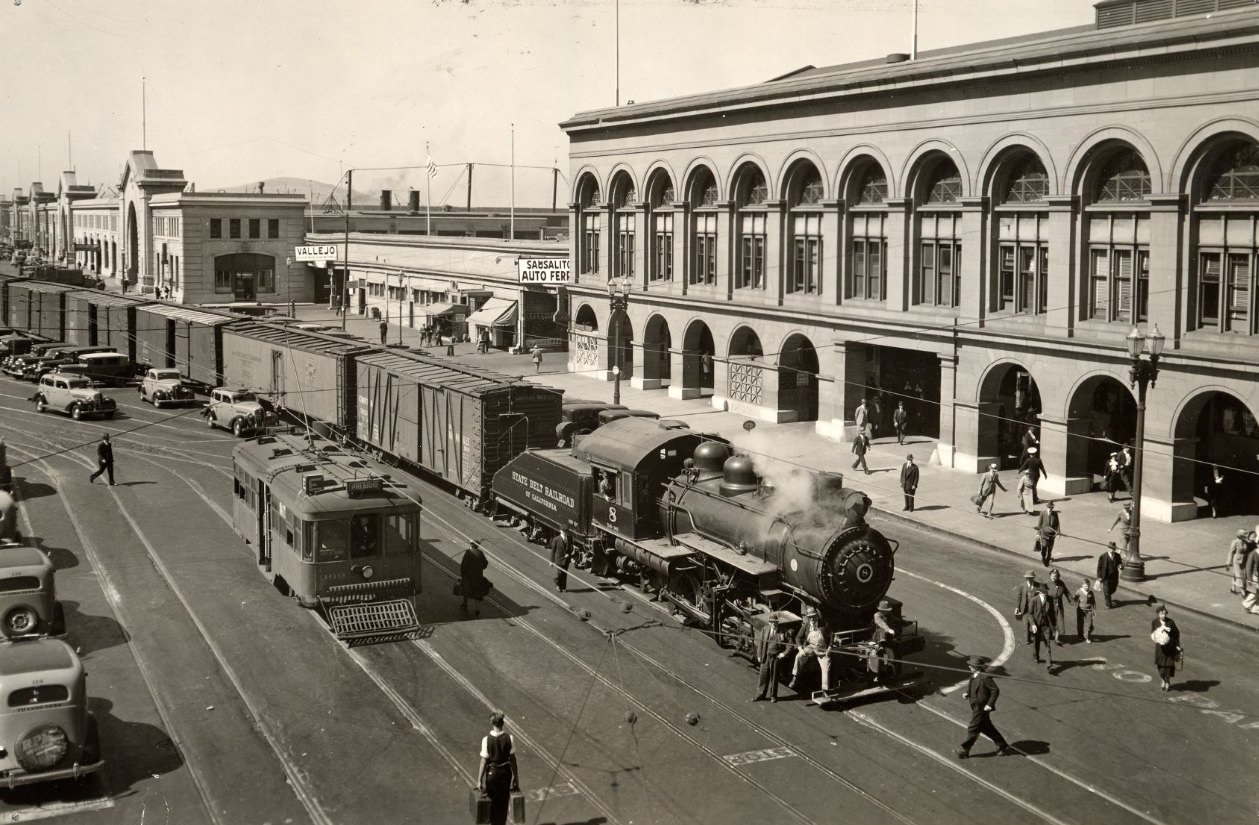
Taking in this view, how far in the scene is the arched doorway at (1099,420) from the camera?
119 feet

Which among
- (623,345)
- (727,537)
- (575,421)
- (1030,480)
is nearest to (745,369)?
(623,345)

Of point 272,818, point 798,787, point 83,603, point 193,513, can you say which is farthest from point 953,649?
point 193,513

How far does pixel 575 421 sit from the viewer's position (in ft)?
107

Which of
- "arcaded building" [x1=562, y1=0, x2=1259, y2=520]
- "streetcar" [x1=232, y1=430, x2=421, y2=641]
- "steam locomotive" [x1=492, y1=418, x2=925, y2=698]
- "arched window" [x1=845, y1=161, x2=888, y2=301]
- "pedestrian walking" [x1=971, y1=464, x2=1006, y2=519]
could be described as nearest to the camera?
"steam locomotive" [x1=492, y1=418, x2=925, y2=698]

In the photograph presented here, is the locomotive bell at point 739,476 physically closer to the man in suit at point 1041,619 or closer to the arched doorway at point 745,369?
the man in suit at point 1041,619

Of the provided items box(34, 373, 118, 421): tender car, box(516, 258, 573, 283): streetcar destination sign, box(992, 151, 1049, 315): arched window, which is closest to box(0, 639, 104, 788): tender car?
box(992, 151, 1049, 315): arched window

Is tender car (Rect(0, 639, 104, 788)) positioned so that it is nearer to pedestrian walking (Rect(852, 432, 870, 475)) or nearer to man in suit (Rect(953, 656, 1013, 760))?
man in suit (Rect(953, 656, 1013, 760))

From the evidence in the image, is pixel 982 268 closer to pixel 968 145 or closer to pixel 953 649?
pixel 968 145

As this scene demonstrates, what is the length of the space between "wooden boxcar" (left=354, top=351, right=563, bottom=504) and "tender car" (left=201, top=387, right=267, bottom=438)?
799cm

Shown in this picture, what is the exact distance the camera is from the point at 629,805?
1633cm

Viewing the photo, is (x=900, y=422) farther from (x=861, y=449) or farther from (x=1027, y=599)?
(x=1027, y=599)

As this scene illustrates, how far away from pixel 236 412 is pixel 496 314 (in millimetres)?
28641

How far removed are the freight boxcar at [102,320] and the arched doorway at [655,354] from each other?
26390 mm

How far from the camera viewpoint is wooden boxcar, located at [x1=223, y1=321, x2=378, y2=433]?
42.2 m
